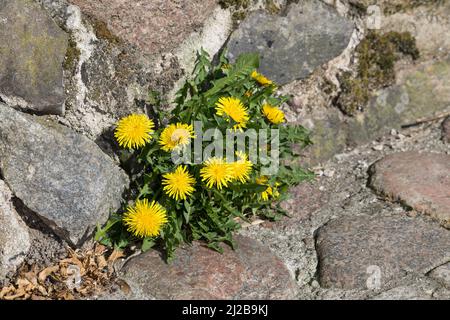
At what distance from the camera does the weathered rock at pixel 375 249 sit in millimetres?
2775

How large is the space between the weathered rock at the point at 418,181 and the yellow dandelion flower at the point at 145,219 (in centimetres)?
108

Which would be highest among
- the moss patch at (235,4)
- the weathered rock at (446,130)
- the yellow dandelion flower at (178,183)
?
the moss patch at (235,4)

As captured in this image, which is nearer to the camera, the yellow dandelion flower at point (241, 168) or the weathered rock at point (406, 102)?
the yellow dandelion flower at point (241, 168)

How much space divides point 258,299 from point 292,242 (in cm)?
44

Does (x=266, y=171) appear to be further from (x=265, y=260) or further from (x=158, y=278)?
(x=158, y=278)

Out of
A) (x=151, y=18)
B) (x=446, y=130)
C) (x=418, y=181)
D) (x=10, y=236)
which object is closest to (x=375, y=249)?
(x=418, y=181)

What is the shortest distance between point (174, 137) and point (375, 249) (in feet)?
3.08

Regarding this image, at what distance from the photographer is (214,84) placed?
3.09 m

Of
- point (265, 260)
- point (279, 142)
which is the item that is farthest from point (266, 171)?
point (265, 260)

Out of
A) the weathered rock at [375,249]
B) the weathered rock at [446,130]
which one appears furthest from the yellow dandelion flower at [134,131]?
the weathered rock at [446,130]

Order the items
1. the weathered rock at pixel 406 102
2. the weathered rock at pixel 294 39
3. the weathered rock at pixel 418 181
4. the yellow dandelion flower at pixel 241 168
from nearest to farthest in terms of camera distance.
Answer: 1. the yellow dandelion flower at pixel 241 168
2. the weathered rock at pixel 418 181
3. the weathered rock at pixel 294 39
4. the weathered rock at pixel 406 102

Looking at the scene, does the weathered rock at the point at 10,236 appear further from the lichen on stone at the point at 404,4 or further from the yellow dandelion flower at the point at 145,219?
the lichen on stone at the point at 404,4

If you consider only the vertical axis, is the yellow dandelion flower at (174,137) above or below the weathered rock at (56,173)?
above

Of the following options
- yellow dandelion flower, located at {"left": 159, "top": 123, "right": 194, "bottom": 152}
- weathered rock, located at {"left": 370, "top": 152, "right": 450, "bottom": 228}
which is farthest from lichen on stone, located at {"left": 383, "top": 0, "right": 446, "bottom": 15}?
yellow dandelion flower, located at {"left": 159, "top": 123, "right": 194, "bottom": 152}
